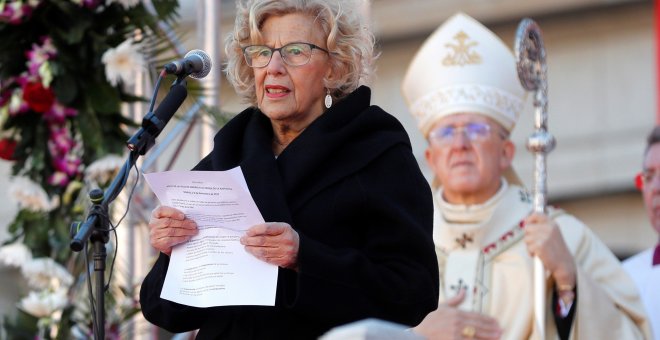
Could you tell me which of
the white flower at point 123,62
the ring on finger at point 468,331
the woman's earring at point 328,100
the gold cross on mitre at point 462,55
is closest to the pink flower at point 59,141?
the white flower at point 123,62

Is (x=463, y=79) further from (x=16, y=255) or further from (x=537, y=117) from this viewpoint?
(x=16, y=255)

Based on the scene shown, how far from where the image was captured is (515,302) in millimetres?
7102

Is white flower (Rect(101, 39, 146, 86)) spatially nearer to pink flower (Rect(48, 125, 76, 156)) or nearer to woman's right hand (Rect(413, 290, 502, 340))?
pink flower (Rect(48, 125, 76, 156))

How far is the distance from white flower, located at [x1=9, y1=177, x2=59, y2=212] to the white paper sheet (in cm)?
283

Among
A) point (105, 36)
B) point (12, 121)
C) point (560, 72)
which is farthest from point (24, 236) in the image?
point (560, 72)

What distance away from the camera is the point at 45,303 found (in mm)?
6887

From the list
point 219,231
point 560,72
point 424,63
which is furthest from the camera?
point 560,72

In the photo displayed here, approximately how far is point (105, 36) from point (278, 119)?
262cm

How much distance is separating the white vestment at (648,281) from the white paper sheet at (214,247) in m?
3.80

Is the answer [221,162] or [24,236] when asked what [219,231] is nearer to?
[221,162]

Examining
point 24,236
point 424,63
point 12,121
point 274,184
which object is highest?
point 424,63

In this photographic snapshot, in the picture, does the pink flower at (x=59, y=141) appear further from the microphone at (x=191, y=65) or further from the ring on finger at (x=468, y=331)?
the microphone at (x=191, y=65)

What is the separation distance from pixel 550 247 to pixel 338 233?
2.64 meters

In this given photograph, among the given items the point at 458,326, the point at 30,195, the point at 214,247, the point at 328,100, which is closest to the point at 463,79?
the point at 458,326
